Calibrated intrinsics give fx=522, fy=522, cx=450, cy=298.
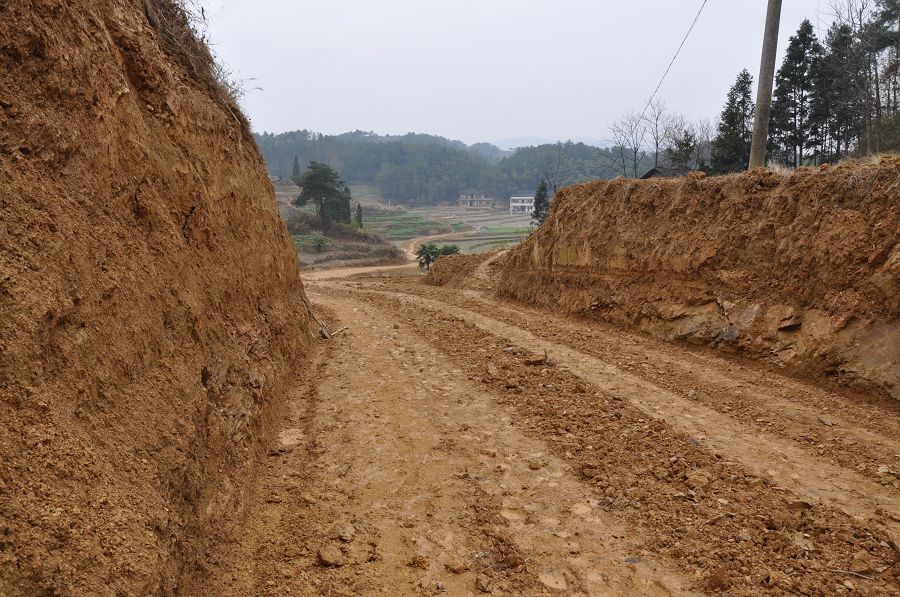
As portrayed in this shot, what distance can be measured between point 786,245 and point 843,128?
23306 mm

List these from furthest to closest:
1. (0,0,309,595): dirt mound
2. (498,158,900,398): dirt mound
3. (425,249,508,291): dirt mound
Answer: (425,249,508,291): dirt mound < (498,158,900,398): dirt mound < (0,0,309,595): dirt mound

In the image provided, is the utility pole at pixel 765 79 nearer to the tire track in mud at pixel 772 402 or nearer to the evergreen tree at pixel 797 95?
the tire track in mud at pixel 772 402

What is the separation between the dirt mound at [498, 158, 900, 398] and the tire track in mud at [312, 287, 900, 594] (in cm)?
225

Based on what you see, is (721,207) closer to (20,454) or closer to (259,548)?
(259,548)

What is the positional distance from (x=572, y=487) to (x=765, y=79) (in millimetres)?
11159

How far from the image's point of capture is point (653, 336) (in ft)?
30.5

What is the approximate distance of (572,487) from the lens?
14.0ft

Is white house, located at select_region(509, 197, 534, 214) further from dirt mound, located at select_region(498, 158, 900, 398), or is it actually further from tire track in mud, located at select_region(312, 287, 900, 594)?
tire track in mud, located at select_region(312, 287, 900, 594)

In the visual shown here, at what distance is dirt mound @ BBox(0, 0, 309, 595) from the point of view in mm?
2162

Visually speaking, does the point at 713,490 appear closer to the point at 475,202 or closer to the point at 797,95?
the point at 797,95

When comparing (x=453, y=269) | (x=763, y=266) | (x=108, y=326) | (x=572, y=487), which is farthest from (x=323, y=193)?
(x=108, y=326)

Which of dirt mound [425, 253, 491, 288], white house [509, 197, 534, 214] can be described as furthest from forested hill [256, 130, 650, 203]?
dirt mound [425, 253, 491, 288]

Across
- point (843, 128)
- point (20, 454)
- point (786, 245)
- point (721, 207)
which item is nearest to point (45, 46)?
point (20, 454)

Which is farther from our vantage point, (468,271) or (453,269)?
(453,269)
